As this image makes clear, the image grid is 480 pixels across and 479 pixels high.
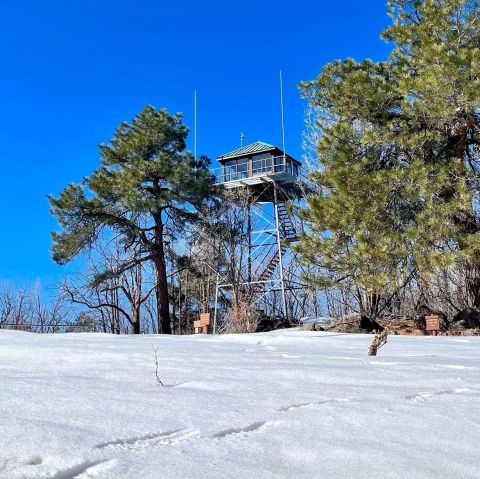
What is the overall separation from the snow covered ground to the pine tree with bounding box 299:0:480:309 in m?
6.49

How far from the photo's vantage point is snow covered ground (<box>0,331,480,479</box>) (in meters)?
1.28

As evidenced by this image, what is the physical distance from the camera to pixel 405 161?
10.4 meters

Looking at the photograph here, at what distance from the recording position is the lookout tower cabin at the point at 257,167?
19109 mm

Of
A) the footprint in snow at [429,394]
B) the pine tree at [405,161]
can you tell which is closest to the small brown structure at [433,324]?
the pine tree at [405,161]

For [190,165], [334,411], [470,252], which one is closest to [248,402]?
[334,411]

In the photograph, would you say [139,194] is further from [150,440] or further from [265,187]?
[150,440]

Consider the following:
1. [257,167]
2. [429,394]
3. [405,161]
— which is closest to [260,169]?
[257,167]

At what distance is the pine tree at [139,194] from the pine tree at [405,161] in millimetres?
7303

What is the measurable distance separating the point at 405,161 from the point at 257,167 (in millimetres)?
9751

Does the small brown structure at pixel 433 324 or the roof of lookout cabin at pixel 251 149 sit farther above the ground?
the roof of lookout cabin at pixel 251 149

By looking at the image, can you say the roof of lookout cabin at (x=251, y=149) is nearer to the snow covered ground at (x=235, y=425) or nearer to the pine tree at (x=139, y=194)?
the pine tree at (x=139, y=194)

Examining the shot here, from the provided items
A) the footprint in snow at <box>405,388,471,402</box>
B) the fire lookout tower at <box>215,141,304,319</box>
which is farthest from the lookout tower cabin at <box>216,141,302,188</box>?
the footprint in snow at <box>405,388,471,402</box>

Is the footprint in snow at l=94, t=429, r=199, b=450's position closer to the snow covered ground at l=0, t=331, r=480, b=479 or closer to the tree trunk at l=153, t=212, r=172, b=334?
the snow covered ground at l=0, t=331, r=480, b=479

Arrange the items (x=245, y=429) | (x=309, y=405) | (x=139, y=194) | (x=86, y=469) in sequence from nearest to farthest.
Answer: (x=86, y=469) < (x=245, y=429) < (x=309, y=405) < (x=139, y=194)
